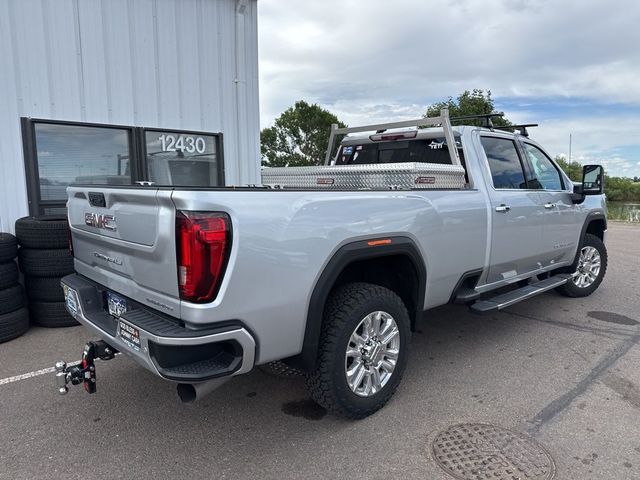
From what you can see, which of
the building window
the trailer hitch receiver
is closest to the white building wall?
the building window

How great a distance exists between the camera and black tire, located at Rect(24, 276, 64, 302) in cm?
498

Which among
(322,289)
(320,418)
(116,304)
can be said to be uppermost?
(322,289)

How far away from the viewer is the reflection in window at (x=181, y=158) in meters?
6.67

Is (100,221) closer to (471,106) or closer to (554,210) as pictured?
(554,210)

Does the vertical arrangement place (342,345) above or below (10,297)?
above

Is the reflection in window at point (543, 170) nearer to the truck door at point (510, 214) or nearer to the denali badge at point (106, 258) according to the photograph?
the truck door at point (510, 214)

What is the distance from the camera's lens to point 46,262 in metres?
4.92

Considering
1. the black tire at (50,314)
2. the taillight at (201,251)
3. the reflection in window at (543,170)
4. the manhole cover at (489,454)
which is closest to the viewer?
the taillight at (201,251)

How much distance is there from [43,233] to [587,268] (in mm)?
6454

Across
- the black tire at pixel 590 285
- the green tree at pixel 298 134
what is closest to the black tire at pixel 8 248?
the black tire at pixel 590 285

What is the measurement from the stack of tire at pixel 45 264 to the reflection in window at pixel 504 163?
13.8ft

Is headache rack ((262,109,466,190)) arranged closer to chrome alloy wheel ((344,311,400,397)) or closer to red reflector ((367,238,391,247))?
red reflector ((367,238,391,247))

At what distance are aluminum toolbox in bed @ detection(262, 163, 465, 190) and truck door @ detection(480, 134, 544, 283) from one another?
47 centimetres

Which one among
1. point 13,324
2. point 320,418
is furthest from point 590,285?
point 13,324
